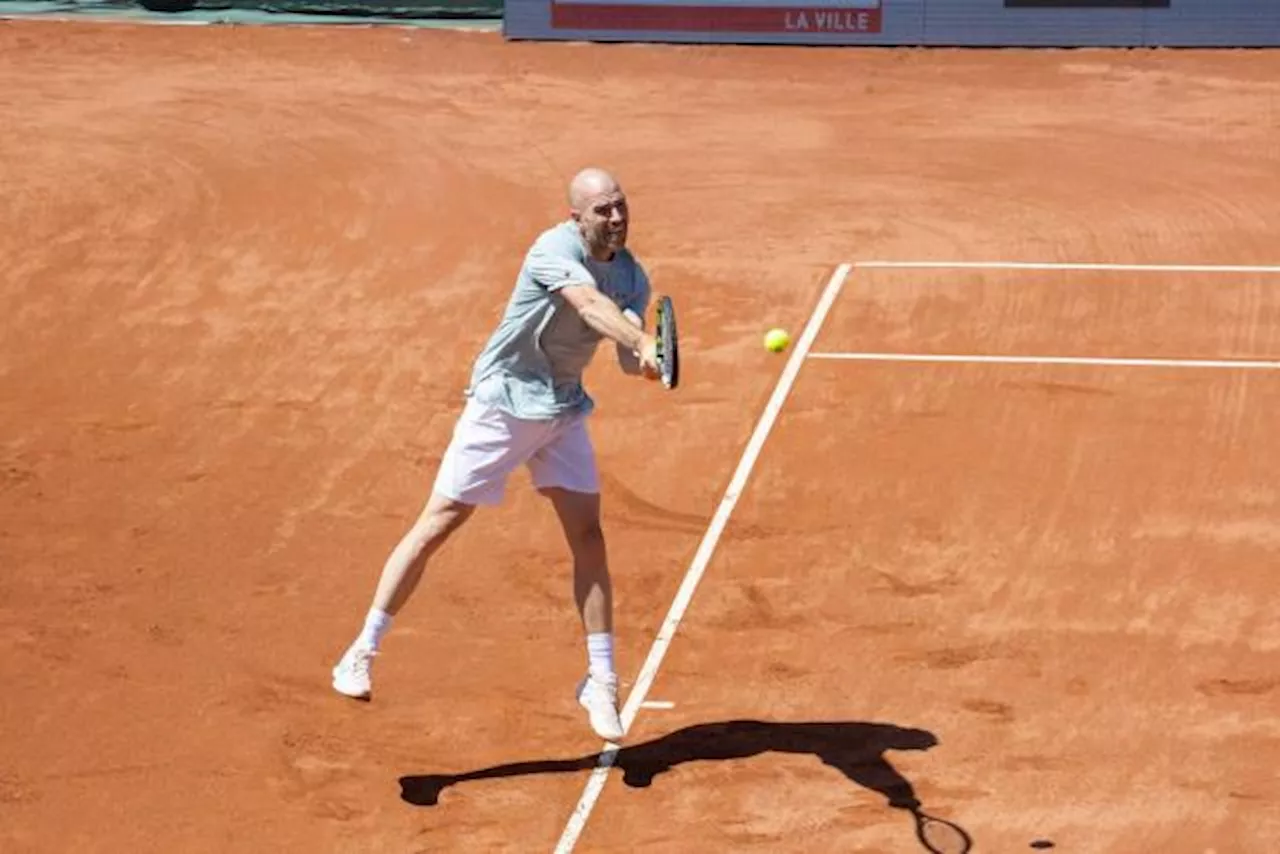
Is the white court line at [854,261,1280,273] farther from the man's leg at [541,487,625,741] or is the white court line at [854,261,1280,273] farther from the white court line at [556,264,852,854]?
the man's leg at [541,487,625,741]

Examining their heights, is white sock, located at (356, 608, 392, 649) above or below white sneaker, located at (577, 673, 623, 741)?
above

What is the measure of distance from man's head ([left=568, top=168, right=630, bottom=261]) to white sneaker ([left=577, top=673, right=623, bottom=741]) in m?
1.73

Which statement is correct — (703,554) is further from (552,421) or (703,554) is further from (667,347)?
(667,347)

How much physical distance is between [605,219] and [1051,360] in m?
6.06

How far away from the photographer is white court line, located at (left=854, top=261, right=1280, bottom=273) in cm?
1565

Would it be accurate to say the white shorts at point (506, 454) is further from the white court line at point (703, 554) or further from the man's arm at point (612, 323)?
the white court line at point (703, 554)

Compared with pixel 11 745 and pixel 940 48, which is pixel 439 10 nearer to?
pixel 940 48

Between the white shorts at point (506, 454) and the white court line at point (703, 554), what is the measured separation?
111 cm

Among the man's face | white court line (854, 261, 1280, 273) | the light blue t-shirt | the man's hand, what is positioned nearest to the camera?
the man's hand

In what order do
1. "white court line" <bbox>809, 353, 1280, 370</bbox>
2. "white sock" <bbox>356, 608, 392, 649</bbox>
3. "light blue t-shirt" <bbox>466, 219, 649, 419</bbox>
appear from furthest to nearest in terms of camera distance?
"white court line" <bbox>809, 353, 1280, 370</bbox>, "white sock" <bbox>356, 608, 392, 649</bbox>, "light blue t-shirt" <bbox>466, 219, 649, 419</bbox>

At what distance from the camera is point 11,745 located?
895cm

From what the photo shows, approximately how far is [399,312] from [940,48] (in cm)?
1116

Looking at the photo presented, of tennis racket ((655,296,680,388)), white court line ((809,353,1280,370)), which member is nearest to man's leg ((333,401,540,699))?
tennis racket ((655,296,680,388))

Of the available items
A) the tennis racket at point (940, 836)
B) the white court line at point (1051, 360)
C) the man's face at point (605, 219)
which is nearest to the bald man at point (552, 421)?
the man's face at point (605, 219)
